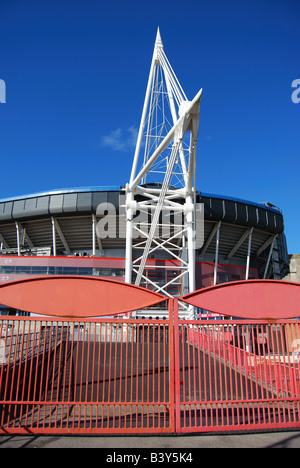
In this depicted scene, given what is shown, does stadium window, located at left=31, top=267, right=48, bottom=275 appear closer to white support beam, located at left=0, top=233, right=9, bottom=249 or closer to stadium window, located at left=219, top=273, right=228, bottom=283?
white support beam, located at left=0, top=233, right=9, bottom=249

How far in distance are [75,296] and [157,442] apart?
2662 mm

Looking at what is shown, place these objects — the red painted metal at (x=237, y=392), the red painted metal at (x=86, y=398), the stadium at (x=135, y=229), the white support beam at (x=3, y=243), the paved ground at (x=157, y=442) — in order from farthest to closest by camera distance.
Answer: the white support beam at (x=3, y=243) → the stadium at (x=135, y=229) → the red painted metal at (x=237, y=392) → the red painted metal at (x=86, y=398) → the paved ground at (x=157, y=442)

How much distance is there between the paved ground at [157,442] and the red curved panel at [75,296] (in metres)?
1.89

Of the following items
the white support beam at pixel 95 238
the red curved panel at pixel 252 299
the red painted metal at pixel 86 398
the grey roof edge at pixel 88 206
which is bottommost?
the red painted metal at pixel 86 398

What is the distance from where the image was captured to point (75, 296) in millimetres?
5883

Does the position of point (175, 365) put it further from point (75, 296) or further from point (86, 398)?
point (75, 296)

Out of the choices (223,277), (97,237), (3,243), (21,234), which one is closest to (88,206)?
(97,237)

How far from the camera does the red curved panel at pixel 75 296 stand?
5816 mm

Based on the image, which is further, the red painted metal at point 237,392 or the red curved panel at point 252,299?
the red curved panel at point 252,299

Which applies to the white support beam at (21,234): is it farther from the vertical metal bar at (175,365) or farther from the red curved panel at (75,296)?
the vertical metal bar at (175,365)

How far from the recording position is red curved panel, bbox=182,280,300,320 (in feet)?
19.6

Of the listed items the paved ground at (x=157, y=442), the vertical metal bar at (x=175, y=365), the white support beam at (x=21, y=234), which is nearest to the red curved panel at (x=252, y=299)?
the vertical metal bar at (x=175, y=365)

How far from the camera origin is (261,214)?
3316 centimetres
